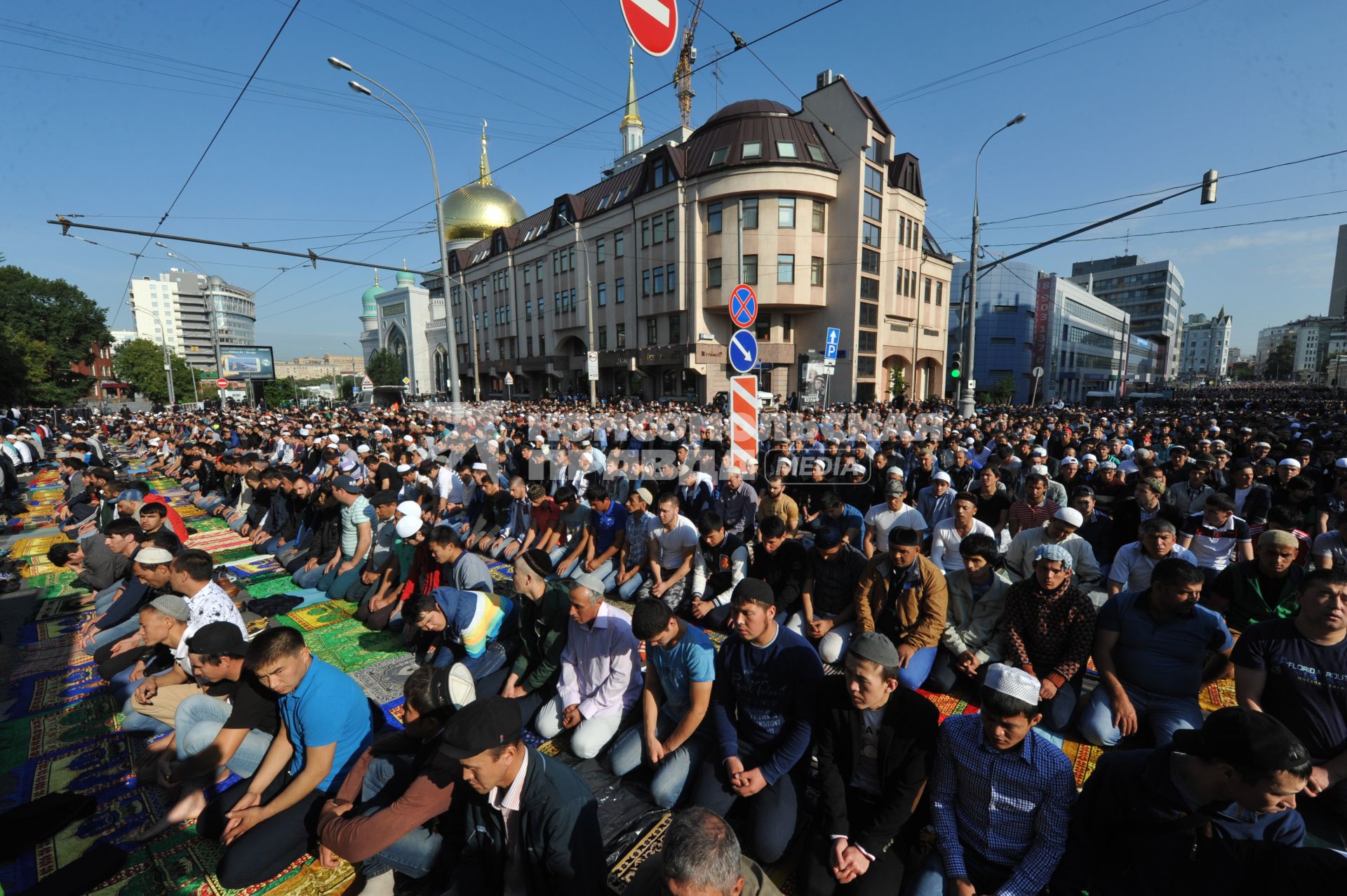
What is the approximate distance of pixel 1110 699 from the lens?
12.4ft

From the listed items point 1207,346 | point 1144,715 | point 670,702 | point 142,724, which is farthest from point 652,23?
point 1207,346

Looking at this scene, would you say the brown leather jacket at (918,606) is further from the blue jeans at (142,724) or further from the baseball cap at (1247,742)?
the blue jeans at (142,724)

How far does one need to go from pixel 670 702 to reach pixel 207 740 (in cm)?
270

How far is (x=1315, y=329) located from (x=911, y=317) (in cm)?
16241

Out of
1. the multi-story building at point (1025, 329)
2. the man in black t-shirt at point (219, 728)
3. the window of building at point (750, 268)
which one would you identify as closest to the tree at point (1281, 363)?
the multi-story building at point (1025, 329)

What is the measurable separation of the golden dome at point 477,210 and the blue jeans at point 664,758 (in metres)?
57.9

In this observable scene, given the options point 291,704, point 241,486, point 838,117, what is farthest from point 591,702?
point 838,117

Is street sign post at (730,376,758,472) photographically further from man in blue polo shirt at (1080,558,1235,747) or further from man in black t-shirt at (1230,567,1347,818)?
man in black t-shirt at (1230,567,1347,818)

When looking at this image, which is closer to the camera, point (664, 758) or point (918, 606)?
point (664, 758)

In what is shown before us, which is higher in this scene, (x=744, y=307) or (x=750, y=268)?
(x=750, y=268)

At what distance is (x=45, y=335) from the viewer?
43.3 m

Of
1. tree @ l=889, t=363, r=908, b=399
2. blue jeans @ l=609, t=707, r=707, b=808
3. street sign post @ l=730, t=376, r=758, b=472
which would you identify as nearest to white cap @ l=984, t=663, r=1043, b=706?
blue jeans @ l=609, t=707, r=707, b=808

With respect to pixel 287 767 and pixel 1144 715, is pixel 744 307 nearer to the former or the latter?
pixel 1144 715

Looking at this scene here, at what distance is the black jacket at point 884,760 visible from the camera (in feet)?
8.70
